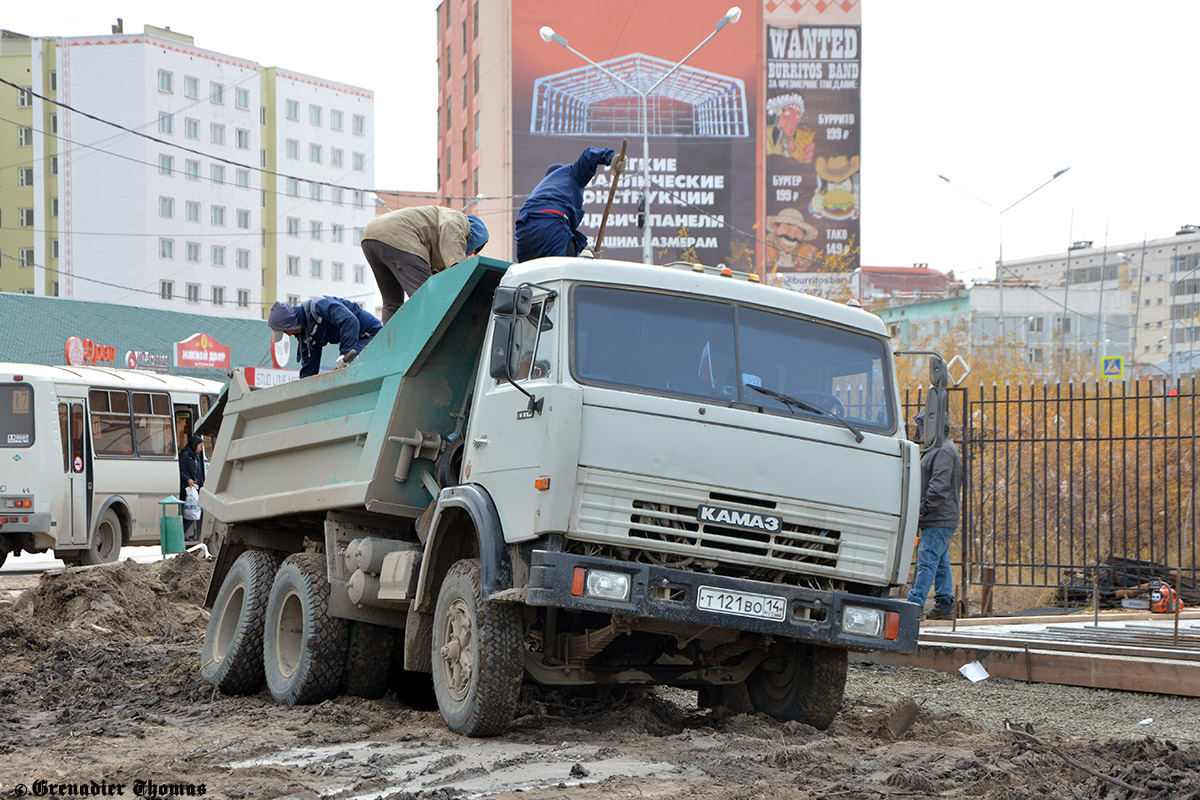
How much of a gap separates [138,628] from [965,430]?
26.8 feet

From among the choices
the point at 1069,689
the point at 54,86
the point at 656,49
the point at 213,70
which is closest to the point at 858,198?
the point at 656,49

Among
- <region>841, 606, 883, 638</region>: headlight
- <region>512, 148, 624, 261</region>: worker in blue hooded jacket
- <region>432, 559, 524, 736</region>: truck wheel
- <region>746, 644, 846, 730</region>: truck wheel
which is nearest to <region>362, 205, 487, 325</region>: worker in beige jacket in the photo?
<region>512, 148, 624, 261</region>: worker in blue hooded jacket

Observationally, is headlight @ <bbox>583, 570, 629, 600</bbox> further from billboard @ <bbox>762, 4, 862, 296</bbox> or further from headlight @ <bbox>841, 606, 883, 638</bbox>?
billboard @ <bbox>762, 4, 862, 296</bbox>

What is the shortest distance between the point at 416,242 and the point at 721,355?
274cm

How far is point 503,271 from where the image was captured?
7.32m

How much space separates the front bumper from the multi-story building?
73540 millimetres

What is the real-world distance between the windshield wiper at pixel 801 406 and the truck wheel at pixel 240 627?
4.00 metres

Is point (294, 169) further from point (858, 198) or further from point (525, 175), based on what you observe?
point (858, 198)

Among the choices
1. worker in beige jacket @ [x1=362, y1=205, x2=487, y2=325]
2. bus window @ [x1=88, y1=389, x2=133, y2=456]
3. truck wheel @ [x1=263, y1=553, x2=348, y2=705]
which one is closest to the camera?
truck wheel @ [x1=263, y1=553, x2=348, y2=705]

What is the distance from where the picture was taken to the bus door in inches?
757

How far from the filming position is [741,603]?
627cm

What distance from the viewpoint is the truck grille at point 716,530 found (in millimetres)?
6199

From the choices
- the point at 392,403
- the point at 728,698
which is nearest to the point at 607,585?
the point at 392,403

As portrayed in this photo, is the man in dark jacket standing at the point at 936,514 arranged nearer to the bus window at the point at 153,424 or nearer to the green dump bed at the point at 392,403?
the green dump bed at the point at 392,403
